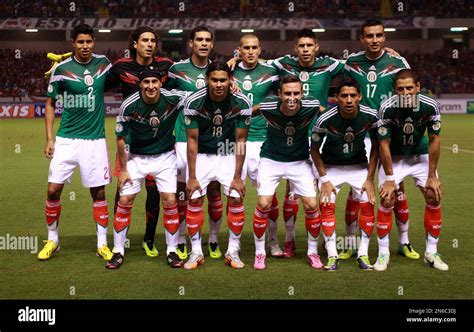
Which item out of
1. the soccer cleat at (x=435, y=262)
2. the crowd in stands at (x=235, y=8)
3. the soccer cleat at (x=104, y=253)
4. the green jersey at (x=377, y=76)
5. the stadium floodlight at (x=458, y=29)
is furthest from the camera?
the stadium floodlight at (x=458, y=29)

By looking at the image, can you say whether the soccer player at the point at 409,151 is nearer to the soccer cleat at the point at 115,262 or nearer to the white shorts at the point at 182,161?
the white shorts at the point at 182,161

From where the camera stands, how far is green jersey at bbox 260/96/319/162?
6.52 meters

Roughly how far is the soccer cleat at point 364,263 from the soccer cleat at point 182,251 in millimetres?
1726

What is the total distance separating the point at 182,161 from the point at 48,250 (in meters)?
1.62

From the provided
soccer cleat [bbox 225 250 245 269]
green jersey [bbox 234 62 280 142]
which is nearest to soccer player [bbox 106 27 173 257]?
green jersey [bbox 234 62 280 142]

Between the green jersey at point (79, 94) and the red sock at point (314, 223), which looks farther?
the green jersey at point (79, 94)

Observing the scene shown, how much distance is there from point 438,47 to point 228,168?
120 ft

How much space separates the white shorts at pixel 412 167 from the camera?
21.6 ft

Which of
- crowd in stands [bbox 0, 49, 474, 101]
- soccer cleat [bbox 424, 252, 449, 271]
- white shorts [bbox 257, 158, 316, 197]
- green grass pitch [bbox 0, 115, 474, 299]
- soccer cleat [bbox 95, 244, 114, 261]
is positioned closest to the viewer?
green grass pitch [bbox 0, 115, 474, 299]

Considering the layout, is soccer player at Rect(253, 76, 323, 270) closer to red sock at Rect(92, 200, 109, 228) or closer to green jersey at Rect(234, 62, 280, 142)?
green jersey at Rect(234, 62, 280, 142)

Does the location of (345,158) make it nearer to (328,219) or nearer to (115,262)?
(328,219)

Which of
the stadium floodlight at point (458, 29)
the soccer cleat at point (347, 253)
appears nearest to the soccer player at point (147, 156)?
the soccer cleat at point (347, 253)

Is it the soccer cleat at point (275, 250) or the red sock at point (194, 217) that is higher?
the red sock at point (194, 217)

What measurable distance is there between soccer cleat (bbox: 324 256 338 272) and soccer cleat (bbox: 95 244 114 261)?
2105 mm
